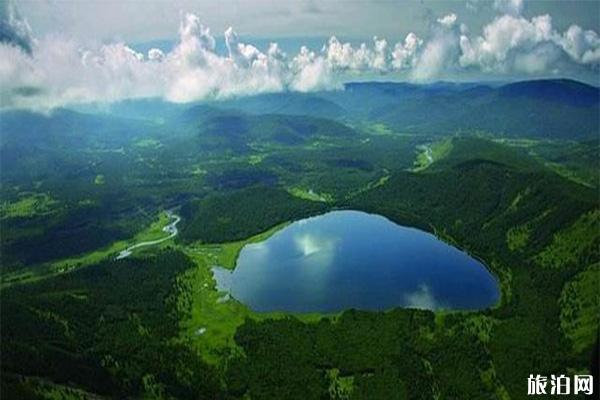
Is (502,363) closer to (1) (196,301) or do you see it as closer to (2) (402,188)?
(1) (196,301)

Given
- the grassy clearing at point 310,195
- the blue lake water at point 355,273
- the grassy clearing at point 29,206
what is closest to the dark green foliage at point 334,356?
the blue lake water at point 355,273

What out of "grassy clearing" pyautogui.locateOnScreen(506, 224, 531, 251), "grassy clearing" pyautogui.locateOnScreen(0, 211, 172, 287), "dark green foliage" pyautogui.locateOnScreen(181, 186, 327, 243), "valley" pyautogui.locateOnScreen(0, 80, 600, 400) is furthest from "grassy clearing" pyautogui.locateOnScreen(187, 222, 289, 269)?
"grassy clearing" pyautogui.locateOnScreen(506, 224, 531, 251)

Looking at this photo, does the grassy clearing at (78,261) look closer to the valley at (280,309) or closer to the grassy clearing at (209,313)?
the valley at (280,309)

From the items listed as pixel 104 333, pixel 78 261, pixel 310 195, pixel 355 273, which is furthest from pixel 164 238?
pixel 310 195

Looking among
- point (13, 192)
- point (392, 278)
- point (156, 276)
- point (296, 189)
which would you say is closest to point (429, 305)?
point (392, 278)

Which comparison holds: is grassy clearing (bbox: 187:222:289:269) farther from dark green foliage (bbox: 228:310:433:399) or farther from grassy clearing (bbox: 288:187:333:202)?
grassy clearing (bbox: 288:187:333:202)
